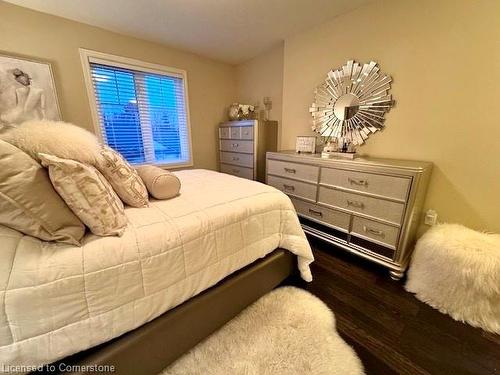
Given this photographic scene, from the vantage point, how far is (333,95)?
225 cm

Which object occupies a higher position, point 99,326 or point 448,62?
point 448,62

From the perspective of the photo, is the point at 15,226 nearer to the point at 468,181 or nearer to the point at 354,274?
the point at 354,274

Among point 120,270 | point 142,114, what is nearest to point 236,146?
point 142,114

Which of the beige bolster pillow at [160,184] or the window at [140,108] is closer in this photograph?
the beige bolster pillow at [160,184]

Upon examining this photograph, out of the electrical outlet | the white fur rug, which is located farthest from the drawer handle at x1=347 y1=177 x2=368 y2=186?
the white fur rug

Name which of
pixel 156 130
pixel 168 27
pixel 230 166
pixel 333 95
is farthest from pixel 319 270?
pixel 168 27

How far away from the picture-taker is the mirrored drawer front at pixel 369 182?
4.94ft

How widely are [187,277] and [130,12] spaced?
255 centimetres

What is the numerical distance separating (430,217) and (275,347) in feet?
5.64

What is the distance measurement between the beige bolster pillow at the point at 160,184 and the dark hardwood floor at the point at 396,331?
1.20 meters

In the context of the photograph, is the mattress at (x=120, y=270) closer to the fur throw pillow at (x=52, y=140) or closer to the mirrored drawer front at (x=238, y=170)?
the fur throw pillow at (x=52, y=140)

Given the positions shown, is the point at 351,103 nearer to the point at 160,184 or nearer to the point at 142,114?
the point at 160,184

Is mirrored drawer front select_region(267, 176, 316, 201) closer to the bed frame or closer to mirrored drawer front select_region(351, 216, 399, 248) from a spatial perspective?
mirrored drawer front select_region(351, 216, 399, 248)

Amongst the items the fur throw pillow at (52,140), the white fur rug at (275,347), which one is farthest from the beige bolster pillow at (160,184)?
the white fur rug at (275,347)
